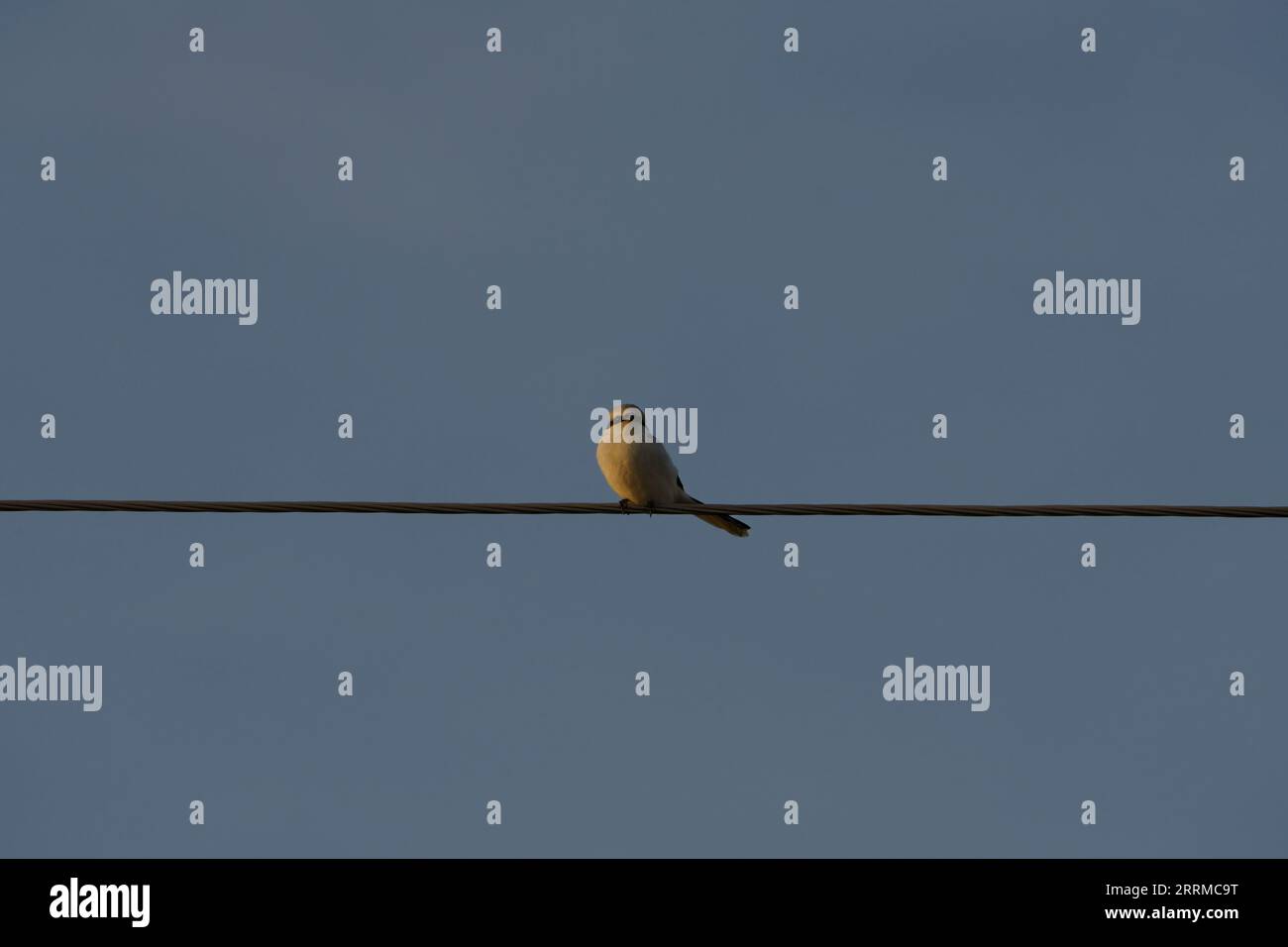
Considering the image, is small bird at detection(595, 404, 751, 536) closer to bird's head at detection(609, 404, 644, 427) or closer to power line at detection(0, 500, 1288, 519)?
bird's head at detection(609, 404, 644, 427)

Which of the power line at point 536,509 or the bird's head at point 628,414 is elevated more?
the bird's head at point 628,414

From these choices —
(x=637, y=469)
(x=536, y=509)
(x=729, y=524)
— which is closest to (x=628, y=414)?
(x=637, y=469)

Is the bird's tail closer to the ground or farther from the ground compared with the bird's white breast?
closer to the ground

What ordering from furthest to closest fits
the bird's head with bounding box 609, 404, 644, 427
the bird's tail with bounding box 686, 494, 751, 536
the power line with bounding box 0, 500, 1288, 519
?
the bird's head with bounding box 609, 404, 644, 427, the bird's tail with bounding box 686, 494, 751, 536, the power line with bounding box 0, 500, 1288, 519

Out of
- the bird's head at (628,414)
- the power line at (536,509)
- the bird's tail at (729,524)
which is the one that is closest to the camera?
the power line at (536,509)

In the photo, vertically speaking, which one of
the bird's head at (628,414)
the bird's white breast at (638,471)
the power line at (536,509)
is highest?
the bird's head at (628,414)

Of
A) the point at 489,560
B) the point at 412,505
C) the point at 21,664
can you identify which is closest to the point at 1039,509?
the point at 412,505

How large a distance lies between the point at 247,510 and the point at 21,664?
7.88 metres

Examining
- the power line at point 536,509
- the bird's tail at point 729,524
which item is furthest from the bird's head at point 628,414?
the power line at point 536,509

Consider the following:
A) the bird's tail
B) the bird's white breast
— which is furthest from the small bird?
the bird's tail

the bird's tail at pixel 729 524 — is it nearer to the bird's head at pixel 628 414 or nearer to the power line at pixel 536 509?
the bird's head at pixel 628 414

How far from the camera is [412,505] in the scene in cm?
716

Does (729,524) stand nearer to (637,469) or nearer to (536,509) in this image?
(637,469)
